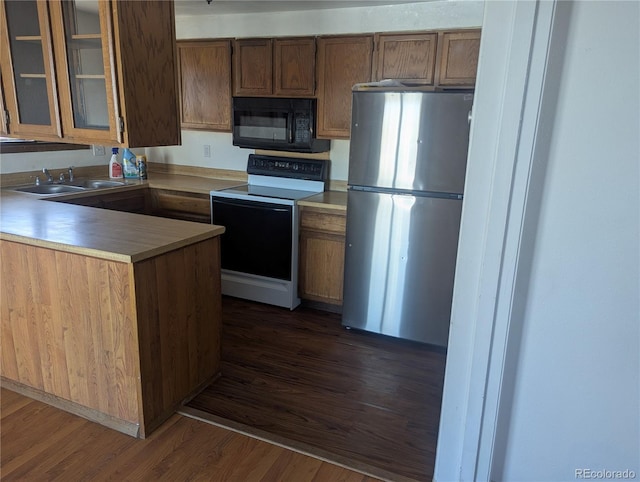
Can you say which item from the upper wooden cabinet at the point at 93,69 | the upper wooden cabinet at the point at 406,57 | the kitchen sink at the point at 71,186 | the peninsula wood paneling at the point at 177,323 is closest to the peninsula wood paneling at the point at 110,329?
the peninsula wood paneling at the point at 177,323

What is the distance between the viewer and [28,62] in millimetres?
2078

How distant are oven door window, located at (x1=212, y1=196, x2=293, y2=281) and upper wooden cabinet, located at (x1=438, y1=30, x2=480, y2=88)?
1.37 metres

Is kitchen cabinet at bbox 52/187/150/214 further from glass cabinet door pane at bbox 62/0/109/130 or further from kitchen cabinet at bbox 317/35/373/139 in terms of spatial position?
kitchen cabinet at bbox 317/35/373/139

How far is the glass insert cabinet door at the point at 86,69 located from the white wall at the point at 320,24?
1.49 meters

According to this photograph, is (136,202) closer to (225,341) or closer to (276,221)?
(276,221)

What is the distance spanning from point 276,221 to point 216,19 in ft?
5.67

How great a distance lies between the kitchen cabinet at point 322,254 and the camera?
10.3ft

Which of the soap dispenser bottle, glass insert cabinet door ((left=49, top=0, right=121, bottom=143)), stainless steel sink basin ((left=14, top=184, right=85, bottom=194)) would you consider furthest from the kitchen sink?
glass insert cabinet door ((left=49, top=0, right=121, bottom=143))

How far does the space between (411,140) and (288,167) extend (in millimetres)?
1224

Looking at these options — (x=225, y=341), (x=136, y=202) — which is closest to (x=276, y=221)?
(x=225, y=341)

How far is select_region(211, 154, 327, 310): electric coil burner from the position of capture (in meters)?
3.20

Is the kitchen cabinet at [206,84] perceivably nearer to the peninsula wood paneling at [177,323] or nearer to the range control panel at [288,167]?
the range control panel at [288,167]

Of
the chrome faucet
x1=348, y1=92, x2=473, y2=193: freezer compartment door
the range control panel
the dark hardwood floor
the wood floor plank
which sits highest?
x1=348, y1=92, x2=473, y2=193: freezer compartment door

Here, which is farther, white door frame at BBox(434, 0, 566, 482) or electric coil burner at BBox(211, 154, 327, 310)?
electric coil burner at BBox(211, 154, 327, 310)
